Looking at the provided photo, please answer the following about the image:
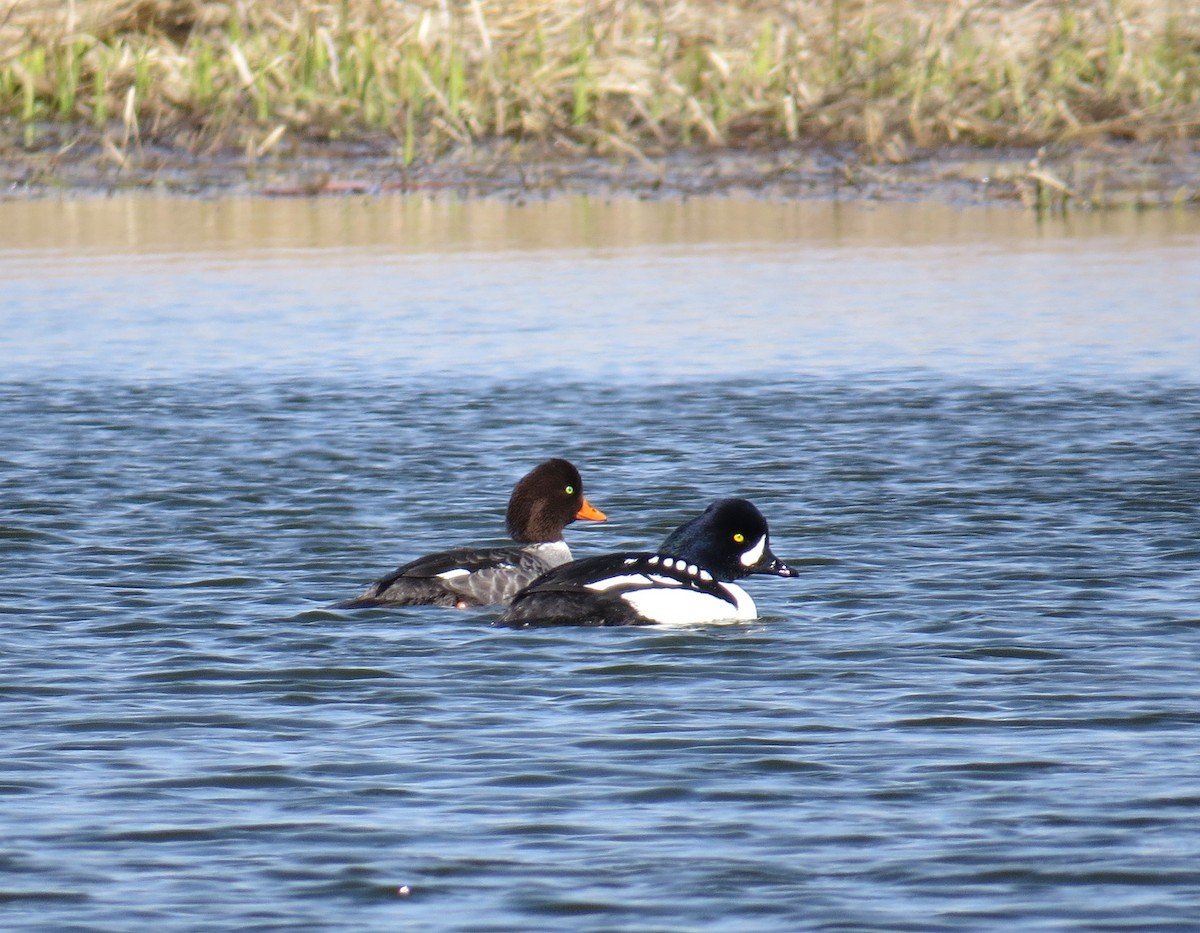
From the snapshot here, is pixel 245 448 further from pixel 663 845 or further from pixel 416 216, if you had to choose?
pixel 416 216

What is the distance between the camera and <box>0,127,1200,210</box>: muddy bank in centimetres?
2161

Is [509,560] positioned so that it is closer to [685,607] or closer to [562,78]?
[685,607]

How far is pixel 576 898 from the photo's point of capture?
540cm

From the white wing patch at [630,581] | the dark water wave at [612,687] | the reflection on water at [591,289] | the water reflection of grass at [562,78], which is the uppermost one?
the water reflection of grass at [562,78]

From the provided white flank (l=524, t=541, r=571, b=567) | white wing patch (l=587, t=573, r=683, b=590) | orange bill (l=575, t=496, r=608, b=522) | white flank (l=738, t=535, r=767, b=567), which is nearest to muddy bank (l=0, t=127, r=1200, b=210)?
orange bill (l=575, t=496, r=608, b=522)

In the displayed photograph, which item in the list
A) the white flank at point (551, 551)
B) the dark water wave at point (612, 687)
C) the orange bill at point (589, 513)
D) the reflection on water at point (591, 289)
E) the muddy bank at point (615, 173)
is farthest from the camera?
the muddy bank at point (615, 173)

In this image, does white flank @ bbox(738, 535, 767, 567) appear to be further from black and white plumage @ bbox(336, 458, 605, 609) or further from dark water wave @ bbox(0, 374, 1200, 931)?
black and white plumage @ bbox(336, 458, 605, 609)

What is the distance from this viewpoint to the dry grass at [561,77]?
22.5 meters

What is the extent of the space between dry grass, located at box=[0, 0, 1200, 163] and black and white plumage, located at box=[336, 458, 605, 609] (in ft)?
41.2

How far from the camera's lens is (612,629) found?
8.45 m

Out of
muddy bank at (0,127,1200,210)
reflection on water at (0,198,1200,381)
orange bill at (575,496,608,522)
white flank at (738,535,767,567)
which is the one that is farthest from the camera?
muddy bank at (0,127,1200,210)

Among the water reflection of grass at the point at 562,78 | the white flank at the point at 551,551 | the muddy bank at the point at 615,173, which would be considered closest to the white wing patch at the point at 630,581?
the white flank at the point at 551,551

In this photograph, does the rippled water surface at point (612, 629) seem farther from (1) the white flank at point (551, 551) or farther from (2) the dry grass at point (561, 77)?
(2) the dry grass at point (561, 77)

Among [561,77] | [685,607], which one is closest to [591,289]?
[561,77]
